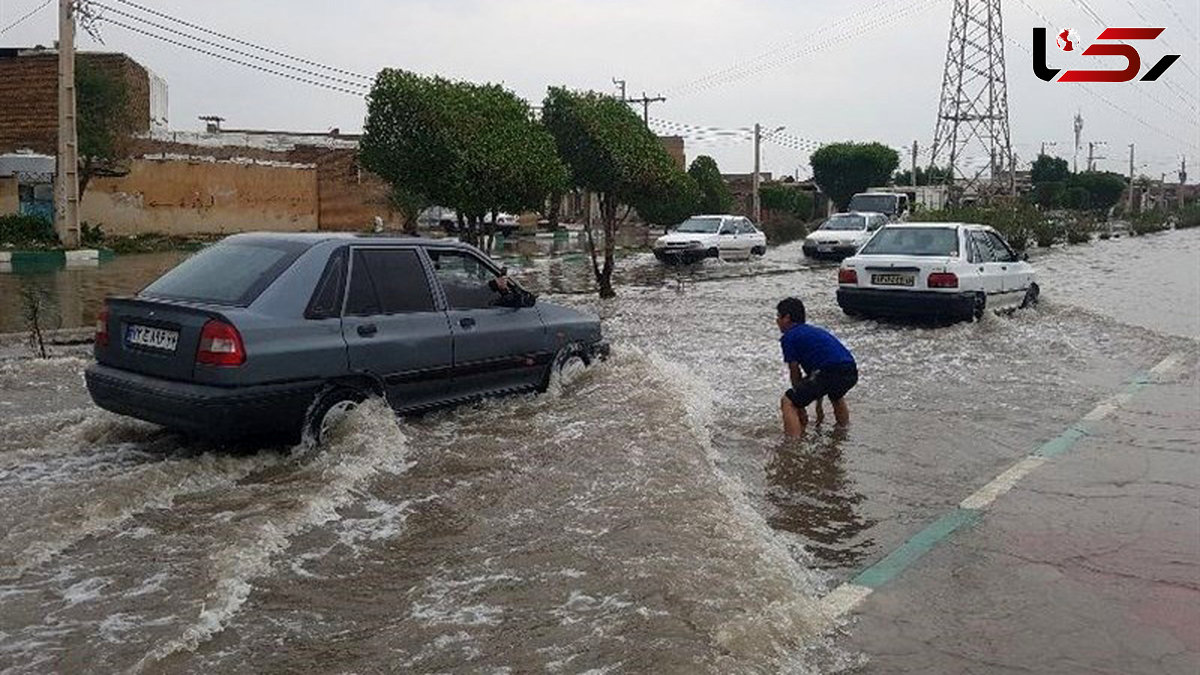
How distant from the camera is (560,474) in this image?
643 cm

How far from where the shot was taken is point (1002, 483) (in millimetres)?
6613

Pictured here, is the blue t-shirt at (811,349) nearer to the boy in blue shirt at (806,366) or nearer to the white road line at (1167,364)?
the boy in blue shirt at (806,366)

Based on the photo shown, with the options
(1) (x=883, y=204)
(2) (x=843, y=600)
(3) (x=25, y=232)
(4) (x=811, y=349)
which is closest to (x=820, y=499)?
(2) (x=843, y=600)

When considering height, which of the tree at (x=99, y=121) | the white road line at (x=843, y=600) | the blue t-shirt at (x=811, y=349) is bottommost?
the white road line at (x=843, y=600)

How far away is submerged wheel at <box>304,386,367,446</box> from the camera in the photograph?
6404mm

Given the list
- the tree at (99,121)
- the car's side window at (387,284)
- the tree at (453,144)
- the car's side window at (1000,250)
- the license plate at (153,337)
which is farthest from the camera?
the tree at (99,121)

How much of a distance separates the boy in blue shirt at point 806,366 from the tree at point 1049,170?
79.9 meters

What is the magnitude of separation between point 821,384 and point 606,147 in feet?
35.5

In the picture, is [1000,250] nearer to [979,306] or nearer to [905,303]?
[979,306]

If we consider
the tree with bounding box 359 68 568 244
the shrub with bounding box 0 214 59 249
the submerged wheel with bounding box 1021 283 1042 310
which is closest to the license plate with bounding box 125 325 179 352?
the tree with bounding box 359 68 568 244

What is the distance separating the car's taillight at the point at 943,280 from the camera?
45.4 feet

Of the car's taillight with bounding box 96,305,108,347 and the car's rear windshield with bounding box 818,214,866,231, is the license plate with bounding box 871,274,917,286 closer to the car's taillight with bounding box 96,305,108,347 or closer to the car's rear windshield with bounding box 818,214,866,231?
the car's taillight with bounding box 96,305,108,347

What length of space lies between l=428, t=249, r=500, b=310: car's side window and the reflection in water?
2411 mm

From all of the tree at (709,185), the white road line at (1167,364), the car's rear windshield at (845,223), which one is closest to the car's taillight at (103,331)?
the white road line at (1167,364)
